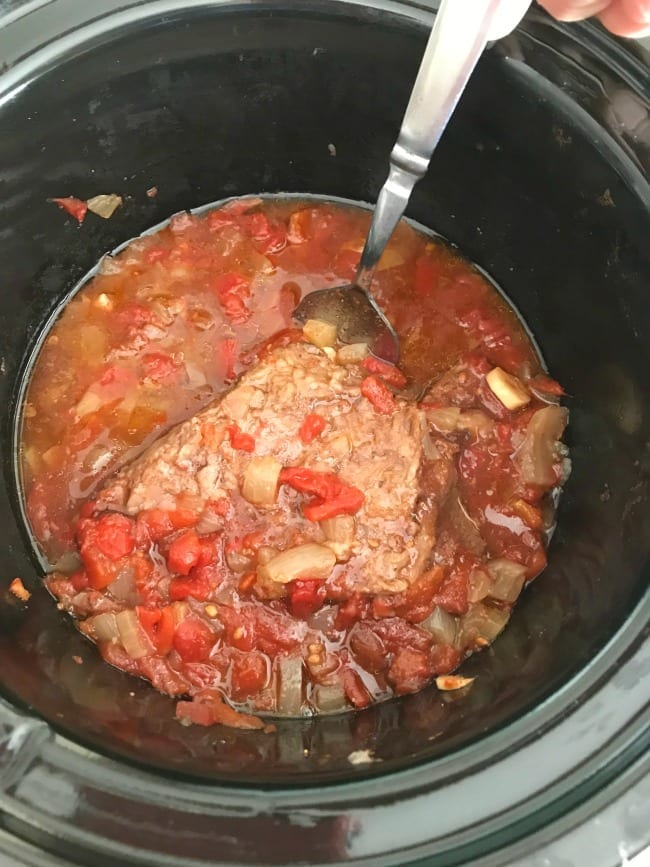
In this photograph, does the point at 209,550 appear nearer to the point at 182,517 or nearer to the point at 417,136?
the point at 182,517

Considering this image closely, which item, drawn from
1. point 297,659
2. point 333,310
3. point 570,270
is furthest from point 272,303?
point 297,659

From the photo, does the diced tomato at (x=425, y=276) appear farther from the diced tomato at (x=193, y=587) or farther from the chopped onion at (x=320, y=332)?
the diced tomato at (x=193, y=587)

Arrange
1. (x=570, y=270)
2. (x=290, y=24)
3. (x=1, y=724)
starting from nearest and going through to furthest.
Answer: (x=1, y=724) → (x=290, y=24) → (x=570, y=270)

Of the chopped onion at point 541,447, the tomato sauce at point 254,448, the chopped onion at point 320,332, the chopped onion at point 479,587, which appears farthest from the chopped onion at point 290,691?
the chopped onion at point 320,332

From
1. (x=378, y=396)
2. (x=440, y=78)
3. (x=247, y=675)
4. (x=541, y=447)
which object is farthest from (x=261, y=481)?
(x=440, y=78)

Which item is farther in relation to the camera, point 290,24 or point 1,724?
point 290,24

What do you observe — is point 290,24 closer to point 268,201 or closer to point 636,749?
point 268,201

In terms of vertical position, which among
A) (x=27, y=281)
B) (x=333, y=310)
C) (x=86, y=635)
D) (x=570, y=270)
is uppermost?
(x=570, y=270)

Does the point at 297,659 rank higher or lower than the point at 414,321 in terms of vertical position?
lower
